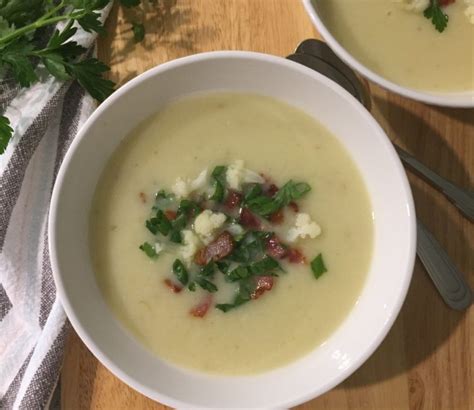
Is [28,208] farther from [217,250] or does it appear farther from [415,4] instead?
[415,4]

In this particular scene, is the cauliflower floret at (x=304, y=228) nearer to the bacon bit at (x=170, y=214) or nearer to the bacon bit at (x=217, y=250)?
the bacon bit at (x=217, y=250)

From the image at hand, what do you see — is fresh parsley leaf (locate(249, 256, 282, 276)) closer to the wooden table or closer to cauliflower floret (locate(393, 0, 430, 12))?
the wooden table

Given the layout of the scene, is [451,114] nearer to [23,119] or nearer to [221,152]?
[221,152]

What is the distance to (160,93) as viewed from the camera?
48.1 inches

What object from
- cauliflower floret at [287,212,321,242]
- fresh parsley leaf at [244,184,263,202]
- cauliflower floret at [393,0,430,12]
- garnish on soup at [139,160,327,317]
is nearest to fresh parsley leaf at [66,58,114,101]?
garnish on soup at [139,160,327,317]

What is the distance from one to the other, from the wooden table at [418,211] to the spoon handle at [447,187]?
3 centimetres

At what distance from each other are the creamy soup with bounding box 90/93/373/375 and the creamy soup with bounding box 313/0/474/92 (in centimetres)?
22

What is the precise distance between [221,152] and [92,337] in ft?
1.30

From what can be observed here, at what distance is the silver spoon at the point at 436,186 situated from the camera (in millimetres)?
1338

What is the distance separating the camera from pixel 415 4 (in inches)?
51.6

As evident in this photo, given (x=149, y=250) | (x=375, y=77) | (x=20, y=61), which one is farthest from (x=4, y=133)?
(x=375, y=77)

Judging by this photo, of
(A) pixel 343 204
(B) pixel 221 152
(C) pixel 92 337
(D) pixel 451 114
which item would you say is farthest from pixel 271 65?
(C) pixel 92 337

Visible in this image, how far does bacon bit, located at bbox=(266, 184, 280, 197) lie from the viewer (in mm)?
1219

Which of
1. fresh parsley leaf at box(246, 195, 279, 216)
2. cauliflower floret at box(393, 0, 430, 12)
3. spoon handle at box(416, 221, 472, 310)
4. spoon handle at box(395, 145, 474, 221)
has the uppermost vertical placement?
cauliflower floret at box(393, 0, 430, 12)
